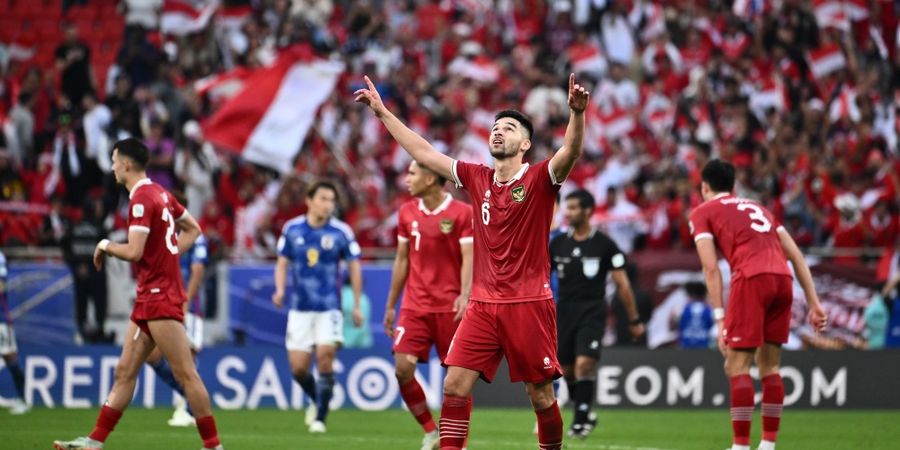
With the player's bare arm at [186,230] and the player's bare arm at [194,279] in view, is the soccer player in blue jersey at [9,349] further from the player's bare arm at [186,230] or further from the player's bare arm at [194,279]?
the player's bare arm at [186,230]

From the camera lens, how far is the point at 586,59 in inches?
1084

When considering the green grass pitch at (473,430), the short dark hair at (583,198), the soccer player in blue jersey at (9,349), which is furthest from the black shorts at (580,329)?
the soccer player in blue jersey at (9,349)

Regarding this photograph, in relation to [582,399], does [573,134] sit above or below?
above

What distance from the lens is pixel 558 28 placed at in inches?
1138

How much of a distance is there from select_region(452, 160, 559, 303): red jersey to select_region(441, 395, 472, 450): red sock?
0.75m

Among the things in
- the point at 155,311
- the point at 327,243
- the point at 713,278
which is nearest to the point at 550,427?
the point at 713,278

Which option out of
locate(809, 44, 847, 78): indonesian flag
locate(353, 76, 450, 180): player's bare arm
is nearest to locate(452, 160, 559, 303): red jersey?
locate(353, 76, 450, 180): player's bare arm

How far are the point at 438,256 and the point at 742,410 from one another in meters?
3.27

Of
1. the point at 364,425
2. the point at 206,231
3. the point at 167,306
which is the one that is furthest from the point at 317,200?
the point at 206,231

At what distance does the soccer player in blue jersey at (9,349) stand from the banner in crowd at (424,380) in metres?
1.16

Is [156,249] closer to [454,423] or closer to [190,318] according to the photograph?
[454,423]

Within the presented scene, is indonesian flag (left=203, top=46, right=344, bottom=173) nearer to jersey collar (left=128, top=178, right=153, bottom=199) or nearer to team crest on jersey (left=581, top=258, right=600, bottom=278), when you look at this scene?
team crest on jersey (left=581, top=258, right=600, bottom=278)

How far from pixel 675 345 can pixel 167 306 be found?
11541 mm

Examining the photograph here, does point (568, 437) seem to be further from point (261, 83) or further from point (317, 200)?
point (261, 83)
